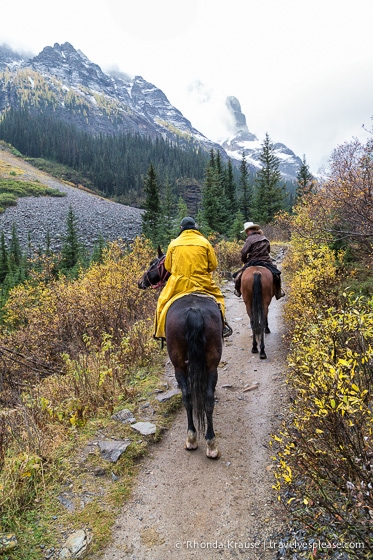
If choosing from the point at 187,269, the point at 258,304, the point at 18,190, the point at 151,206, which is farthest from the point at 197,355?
the point at 18,190

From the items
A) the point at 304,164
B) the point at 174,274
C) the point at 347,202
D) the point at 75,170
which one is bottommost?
the point at 174,274

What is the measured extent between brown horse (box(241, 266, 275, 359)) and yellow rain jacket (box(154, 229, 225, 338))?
2.15 metres

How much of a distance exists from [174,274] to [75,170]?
9830 cm

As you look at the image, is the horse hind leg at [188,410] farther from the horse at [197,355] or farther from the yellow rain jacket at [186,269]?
the yellow rain jacket at [186,269]

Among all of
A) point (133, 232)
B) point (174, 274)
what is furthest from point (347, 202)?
point (133, 232)

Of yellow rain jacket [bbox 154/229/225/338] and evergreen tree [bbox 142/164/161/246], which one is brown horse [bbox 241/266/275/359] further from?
evergreen tree [bbox 142/164/161/246]

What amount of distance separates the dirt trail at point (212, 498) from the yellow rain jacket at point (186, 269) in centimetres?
157

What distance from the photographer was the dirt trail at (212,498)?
275 cm

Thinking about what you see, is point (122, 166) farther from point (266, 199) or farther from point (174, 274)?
A: point (174, 274)

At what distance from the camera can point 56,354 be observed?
875 centimetres

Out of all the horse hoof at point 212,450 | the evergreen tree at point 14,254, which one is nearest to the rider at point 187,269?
the horse hoof at point 212,450

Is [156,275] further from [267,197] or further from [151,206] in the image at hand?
[267,197]

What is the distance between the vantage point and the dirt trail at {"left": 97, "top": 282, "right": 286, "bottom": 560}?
2.75m

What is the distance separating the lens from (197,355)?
368 centimetres
